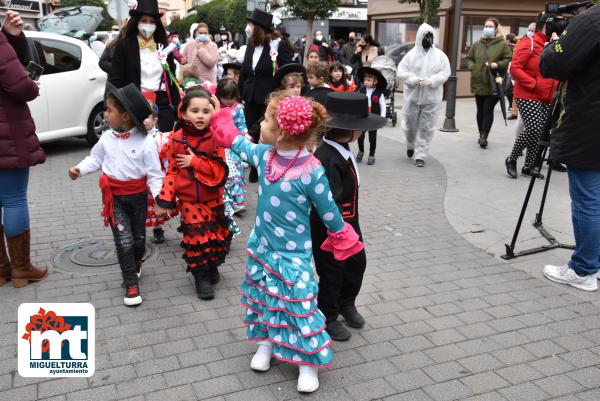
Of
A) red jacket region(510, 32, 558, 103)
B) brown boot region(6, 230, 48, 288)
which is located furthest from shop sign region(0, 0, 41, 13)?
brown boot region(6, 230, 48, 288)

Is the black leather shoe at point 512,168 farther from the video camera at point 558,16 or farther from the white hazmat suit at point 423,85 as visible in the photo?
the video camera at point 558,16

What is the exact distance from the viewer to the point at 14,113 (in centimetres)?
411

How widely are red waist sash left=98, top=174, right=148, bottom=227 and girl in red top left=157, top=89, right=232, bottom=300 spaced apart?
7.7 inches

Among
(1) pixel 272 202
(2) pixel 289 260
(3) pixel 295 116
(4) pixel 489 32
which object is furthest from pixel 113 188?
(4) pixel 489 32

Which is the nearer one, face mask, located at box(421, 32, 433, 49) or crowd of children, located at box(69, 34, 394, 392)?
crowd of children, located at box(69, 34, 394, 392)

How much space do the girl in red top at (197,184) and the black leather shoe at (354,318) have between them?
3.41ft

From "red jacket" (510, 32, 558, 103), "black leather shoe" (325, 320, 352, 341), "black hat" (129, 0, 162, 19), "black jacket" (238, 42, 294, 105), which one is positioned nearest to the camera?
"black leather shoe" (325, 320, 352, 341)

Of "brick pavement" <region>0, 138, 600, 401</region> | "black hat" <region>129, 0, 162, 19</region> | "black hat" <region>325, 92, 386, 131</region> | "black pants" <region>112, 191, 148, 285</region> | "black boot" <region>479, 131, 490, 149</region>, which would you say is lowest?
"black boot" <region>479, 131, 490, 149</region>

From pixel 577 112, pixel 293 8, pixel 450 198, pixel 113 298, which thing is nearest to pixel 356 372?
pixel 113 298

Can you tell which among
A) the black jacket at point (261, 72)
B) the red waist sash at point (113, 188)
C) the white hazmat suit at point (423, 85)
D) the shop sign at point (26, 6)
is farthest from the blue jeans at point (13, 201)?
the shop sign at point (26, 6)

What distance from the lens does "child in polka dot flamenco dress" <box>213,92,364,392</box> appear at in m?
3.00

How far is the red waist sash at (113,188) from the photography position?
13.2 ft

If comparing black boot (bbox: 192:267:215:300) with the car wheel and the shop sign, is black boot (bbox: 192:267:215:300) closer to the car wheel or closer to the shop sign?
the car wheel

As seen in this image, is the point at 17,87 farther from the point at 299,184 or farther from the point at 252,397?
the point at 252,397
